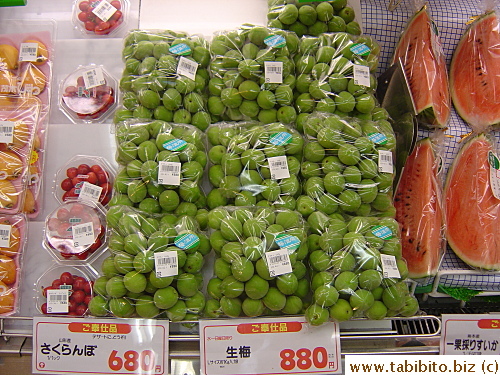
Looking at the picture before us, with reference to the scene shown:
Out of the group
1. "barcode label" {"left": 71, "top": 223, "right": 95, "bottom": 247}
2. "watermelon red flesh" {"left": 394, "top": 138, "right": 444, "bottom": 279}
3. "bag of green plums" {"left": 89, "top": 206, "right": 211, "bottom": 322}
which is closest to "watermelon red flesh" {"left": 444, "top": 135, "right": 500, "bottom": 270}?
"watermelon red flesh" {"left": 394, "top": 138, "right": 444, "bottom": 279}

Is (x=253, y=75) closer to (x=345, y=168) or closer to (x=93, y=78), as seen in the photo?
(x=345, y=168)

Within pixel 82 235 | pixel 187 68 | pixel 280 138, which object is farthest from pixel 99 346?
pixel 187 68

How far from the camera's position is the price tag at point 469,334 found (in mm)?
1008

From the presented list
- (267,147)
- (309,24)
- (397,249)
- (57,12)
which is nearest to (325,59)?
(309,24)

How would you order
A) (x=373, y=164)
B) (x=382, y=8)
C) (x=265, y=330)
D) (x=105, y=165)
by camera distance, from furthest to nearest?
1. (x=382, y=8)
2. (x=105, y=165)
3. (x=373, y=164)
4. (x=265, y=330)

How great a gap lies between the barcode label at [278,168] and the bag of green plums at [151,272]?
0.25 m

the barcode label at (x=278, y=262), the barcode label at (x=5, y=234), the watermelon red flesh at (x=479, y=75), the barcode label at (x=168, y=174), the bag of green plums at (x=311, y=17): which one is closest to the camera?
the barcode label at (x=278, y=262)

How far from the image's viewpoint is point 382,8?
1503 millimetres

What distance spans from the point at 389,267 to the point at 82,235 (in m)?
0.80

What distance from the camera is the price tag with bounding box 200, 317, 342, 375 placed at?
950mm

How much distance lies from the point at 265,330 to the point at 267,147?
1.50 ft

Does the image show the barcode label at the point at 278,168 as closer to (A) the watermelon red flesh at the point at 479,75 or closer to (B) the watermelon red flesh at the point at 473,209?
(B) the watermelon red flesh at the point at 473,209

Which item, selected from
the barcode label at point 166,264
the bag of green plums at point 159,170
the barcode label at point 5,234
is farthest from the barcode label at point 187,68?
the barcode label at point 5,234

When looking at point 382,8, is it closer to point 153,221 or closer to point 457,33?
point 457,33
